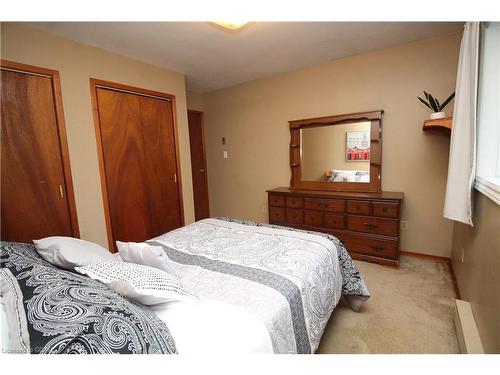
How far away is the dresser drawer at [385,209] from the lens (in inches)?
97.7

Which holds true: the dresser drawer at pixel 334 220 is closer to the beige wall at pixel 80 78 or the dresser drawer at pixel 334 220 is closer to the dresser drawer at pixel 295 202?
the dresser drawer at pixel 295 202

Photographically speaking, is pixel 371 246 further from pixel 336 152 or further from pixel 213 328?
pixel 213 328

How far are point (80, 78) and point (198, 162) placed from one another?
2.19 metres

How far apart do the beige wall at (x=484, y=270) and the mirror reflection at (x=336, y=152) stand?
1.28 meters

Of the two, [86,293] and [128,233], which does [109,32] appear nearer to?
[128,233]

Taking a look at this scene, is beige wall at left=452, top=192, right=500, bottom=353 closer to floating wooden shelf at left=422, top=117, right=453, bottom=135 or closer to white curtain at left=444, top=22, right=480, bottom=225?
white curtain at left=444, top=22, right=480, bottom=225

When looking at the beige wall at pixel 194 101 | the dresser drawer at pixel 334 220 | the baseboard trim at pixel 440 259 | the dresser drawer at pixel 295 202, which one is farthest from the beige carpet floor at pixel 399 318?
the beige wall at pixel 194 101

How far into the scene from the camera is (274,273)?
1248mm

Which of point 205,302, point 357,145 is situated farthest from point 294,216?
point 205,302

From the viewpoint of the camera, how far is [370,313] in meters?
1.84

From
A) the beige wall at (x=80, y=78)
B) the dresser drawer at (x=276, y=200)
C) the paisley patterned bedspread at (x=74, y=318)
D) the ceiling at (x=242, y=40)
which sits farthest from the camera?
the dresser drawer at (x=276, y=200)

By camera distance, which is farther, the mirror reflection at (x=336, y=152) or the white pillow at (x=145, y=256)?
the mirror reflection at (x=336, y=152)

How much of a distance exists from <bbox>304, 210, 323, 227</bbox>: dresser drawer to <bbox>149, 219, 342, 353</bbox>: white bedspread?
1.17 metres
